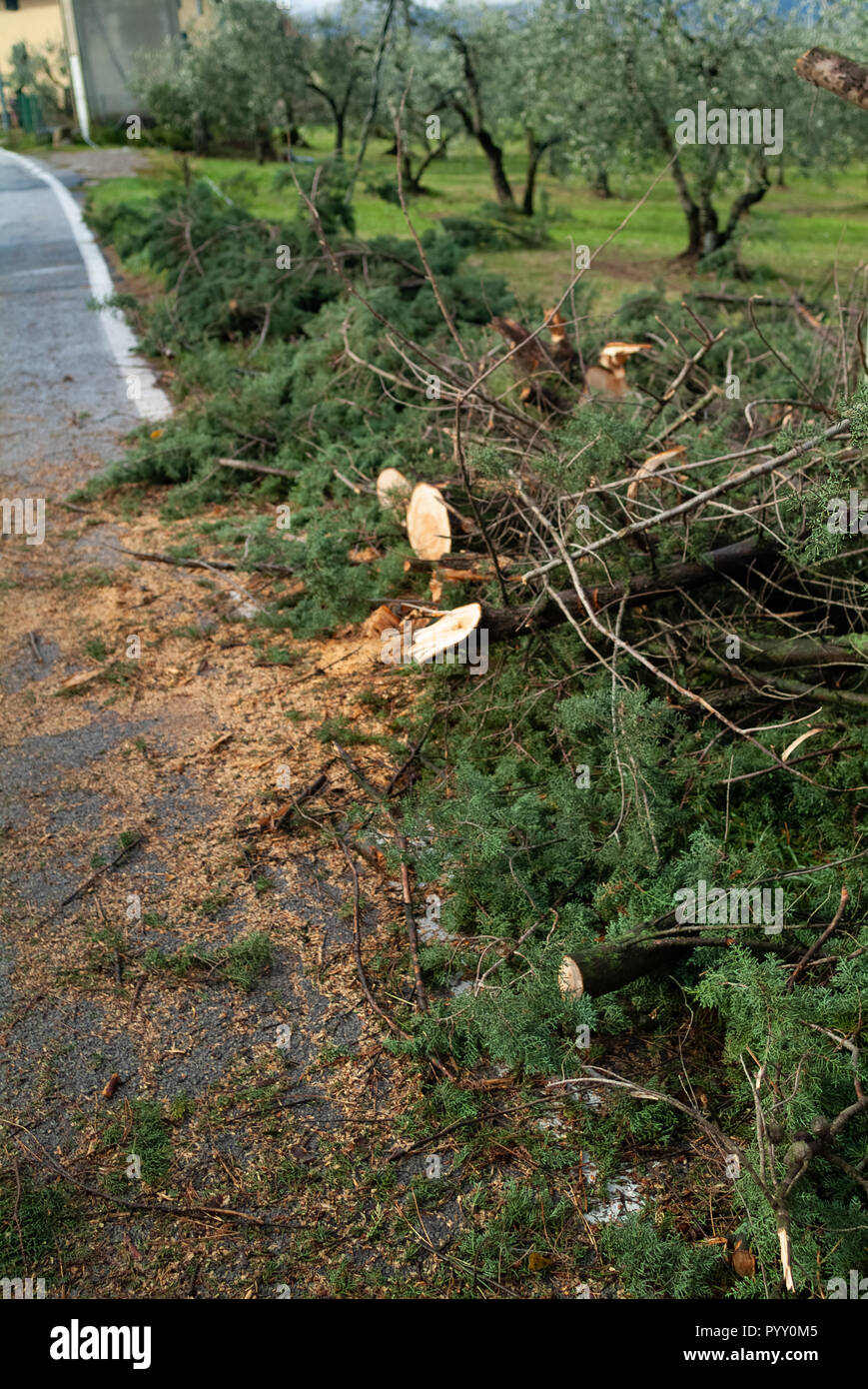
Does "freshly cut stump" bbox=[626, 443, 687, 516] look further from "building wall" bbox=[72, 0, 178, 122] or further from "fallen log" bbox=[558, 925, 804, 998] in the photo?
"building wall" bbox=[72, 0, 178, 122]

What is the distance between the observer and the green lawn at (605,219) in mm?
14828

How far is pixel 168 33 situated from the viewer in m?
40.4

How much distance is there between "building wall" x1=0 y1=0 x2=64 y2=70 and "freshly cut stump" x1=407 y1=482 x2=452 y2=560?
A: 54.5m

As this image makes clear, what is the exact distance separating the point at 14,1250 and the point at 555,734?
2.80 m

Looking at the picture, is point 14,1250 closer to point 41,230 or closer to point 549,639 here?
point 549,639

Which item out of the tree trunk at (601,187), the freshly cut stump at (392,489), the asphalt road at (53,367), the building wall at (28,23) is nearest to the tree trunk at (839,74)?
the freshly cut stump at (392,489)

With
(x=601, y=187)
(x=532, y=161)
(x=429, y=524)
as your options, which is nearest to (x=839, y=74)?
(x=429, y=524)

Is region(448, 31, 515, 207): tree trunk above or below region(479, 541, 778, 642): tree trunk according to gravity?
above

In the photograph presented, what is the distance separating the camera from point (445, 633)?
5.08m

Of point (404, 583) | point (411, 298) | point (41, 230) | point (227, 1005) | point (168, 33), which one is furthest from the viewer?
point (168, 33)

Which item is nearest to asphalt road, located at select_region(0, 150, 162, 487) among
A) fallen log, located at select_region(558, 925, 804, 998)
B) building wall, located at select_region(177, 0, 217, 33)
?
fallen log, located at select_region(558, 925, 804, 998)

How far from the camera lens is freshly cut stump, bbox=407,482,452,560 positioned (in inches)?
225

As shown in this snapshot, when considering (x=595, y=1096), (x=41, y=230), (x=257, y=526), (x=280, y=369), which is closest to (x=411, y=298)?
(x=280, y=369)

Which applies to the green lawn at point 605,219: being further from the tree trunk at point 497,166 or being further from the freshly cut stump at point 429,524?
the freshly cut stump at point 429,524
